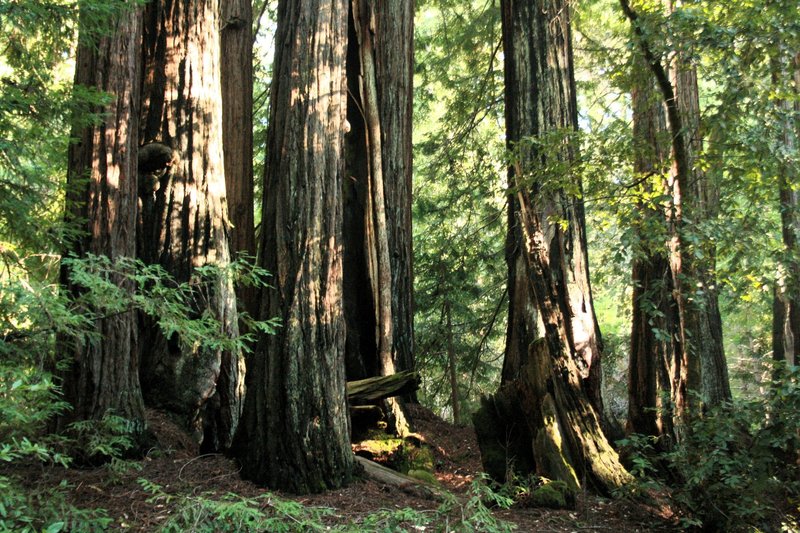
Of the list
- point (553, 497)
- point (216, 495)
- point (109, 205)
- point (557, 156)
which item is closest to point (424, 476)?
point (553, 497)

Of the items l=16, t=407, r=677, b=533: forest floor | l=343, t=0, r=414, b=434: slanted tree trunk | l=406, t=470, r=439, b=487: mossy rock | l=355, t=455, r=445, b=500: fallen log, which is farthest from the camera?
l=343, t=0, r=414, b=434: slanted tree trunk

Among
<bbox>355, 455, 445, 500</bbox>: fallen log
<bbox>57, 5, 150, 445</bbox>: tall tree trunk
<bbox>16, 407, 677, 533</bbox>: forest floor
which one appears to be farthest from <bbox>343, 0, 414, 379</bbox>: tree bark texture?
<bbox>57, 5, 150, 445</bbox>: tall tree trunk

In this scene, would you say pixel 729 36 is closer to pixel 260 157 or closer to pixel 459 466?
pixel 459 466

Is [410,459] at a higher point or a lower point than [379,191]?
lower

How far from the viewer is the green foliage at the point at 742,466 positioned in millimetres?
5438

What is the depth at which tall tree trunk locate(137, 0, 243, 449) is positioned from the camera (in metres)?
6.28

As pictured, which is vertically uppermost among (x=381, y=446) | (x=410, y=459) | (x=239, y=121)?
(x=239, y=121)

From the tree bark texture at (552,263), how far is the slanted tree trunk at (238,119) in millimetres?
3031

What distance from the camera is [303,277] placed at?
5914 mm

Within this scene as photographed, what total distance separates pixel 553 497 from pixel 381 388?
6.72ft

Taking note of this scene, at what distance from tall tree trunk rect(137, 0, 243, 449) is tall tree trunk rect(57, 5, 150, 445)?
26.2 inches

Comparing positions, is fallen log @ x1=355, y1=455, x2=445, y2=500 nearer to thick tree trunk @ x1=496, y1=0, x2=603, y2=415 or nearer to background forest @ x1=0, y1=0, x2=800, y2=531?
background forest @ x1=0, y1=0, x2=800, y2=531

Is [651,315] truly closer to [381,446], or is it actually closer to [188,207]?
[381,446]

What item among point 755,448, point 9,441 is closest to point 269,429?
point 9,441
